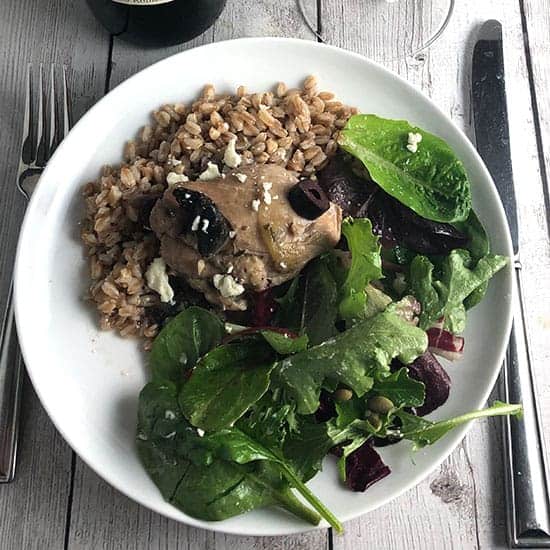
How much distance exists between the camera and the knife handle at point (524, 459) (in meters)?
1.42

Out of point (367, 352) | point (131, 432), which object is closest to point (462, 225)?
point (367, 352)

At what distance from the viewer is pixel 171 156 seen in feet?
4.53

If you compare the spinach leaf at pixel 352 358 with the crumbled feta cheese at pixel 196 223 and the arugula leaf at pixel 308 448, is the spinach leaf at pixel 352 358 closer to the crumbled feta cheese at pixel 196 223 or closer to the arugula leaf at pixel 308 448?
the arugula leaf at pixel 308 448

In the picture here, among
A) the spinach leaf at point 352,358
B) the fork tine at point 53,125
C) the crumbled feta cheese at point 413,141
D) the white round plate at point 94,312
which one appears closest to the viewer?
the spinach leaf at point 352,358

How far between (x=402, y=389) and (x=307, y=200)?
335 mm

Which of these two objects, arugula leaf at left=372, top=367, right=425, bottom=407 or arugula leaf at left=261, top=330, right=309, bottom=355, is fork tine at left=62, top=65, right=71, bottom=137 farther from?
arugula leaf at left=372, top=367, right=425, bottom=407

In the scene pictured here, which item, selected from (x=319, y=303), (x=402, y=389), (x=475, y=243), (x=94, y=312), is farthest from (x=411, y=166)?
(x=94, y=312)

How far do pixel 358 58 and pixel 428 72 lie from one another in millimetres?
320

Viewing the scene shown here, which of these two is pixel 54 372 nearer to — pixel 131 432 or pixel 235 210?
pixel 131 432

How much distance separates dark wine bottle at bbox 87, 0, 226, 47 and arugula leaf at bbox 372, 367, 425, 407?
2.56 feet

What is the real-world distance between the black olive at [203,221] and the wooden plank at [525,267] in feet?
1.96

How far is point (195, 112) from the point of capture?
1.41 metres

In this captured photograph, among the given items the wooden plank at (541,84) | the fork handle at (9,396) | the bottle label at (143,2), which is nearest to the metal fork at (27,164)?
the fork handle at (9,396)

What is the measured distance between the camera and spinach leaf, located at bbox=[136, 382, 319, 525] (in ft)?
3.99
